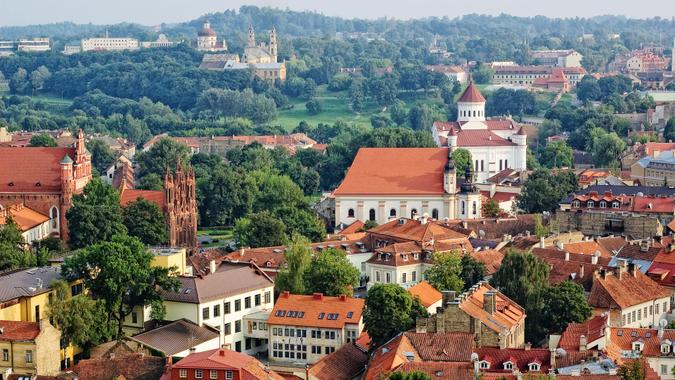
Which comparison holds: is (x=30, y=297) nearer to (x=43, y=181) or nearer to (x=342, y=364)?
(x=342, y=364)

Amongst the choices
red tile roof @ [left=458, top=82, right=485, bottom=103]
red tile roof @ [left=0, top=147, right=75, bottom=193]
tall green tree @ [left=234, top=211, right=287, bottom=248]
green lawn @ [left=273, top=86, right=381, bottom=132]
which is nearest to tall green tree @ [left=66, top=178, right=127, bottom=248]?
red tile roof @ [left=0, top=147, right=75, bottom=193]

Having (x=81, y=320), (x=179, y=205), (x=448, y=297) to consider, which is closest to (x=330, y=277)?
(x=448, y=297)

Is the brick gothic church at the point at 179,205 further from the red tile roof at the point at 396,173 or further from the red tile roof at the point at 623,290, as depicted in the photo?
the red tile roof at the point at 623,290

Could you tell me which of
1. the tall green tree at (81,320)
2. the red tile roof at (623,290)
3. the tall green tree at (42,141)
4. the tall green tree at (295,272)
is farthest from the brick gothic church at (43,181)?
the tall green tree at (42,141)

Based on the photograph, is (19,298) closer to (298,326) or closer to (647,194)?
(298,326)

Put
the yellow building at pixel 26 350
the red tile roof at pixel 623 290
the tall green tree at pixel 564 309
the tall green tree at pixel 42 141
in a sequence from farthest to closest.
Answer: the tall green tree at pixel 42 141 → the red tile roof at pixel 623 290 → the tall green tree at pixel 564 309 → the yellow building at pixel 26 350

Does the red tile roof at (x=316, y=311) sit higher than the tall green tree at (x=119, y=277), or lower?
lower

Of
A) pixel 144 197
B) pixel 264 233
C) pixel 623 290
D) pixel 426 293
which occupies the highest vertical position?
pixel 144 197
